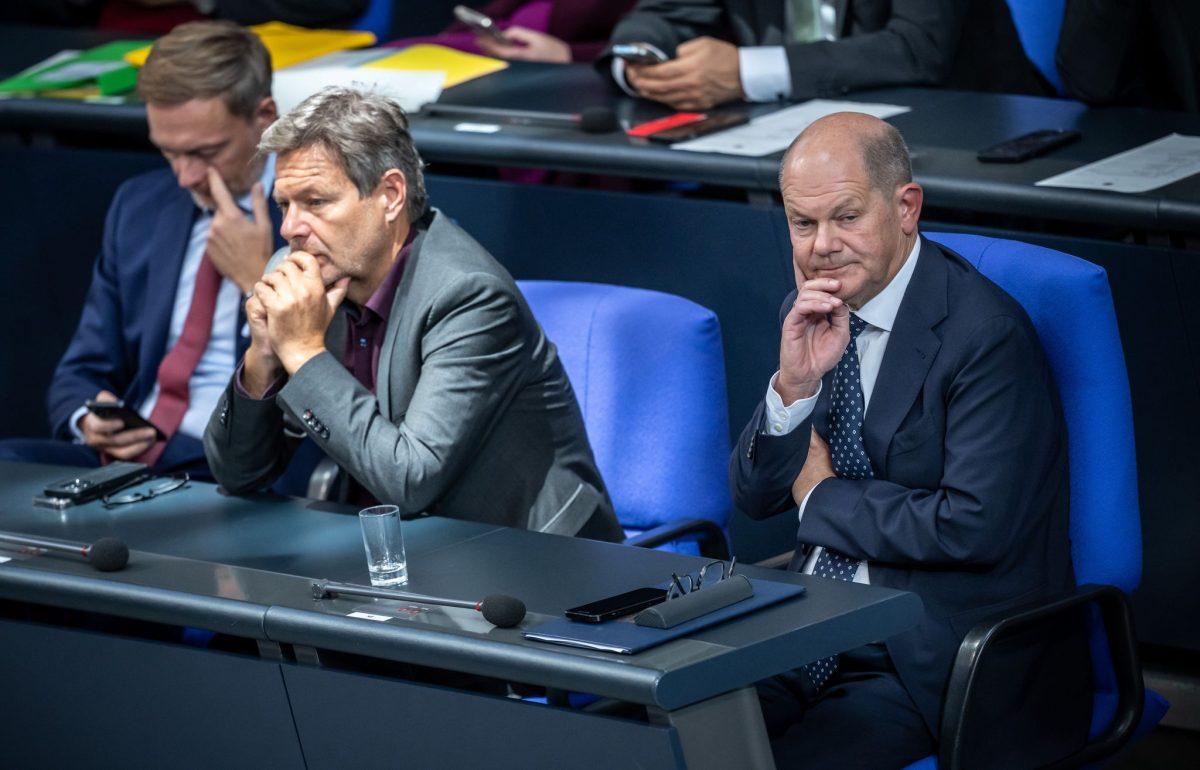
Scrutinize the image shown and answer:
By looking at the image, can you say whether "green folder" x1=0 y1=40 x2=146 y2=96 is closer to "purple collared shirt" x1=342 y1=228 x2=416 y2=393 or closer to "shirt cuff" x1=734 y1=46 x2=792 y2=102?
"shirt cuff" x1=734 y1=46 x2=792 y2=102

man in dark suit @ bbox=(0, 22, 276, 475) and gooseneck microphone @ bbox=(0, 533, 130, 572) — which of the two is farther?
man in dark suit @ bbox=(0, 22, 276, 475)

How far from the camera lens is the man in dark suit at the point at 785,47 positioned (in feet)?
12.4

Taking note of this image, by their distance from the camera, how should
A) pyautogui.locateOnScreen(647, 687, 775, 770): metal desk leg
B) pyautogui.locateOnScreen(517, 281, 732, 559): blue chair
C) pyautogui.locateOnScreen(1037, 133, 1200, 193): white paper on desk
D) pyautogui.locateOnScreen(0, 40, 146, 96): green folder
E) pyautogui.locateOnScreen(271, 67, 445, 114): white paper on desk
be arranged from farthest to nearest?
pyautogui.locateOnScreen(0, 40, 146, 96): green folder < pyautogui.locateOnScreen(271, 67, 445, 114): white paper on desk < pyautogui.locateOnScreen(1037, 133, 1200, 193): white paper on desk < pyautogui.locateOnScreen(517, 281, 732, 559): blue chair < pyautogui.locateOnScreen(647, 687, 775, 770): metal desk leg

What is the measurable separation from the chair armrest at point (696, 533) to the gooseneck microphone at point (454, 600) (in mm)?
612

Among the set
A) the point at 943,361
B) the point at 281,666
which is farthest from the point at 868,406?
the point at 281,666

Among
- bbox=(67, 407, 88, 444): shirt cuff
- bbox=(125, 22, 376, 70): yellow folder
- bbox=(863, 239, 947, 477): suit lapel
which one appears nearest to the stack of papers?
bbox=(125, 22, 376, 70): yellow folder

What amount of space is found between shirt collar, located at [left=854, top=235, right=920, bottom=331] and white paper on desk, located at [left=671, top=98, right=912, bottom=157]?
0.94 meters

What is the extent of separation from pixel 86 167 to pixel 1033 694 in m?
2.88

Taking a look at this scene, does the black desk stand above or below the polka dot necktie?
below

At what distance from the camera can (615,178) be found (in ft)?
12.9

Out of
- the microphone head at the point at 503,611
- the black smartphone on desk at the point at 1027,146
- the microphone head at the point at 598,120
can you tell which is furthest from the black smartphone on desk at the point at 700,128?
the microphone head at the point at 503,611

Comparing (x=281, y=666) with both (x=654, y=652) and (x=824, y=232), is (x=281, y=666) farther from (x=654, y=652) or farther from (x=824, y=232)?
(x=824, y=232)

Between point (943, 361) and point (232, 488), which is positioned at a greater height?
point (943, 361)

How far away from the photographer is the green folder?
4301 mm
